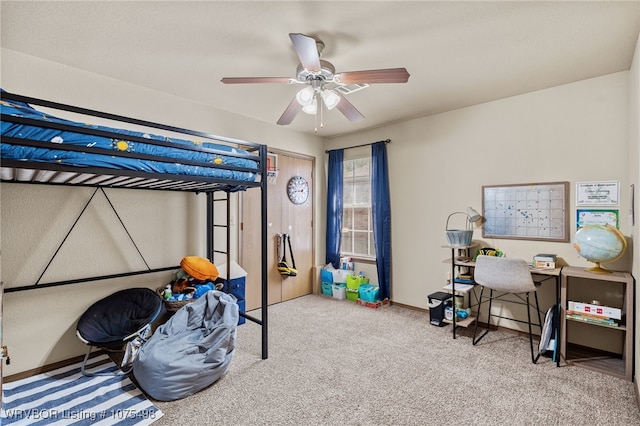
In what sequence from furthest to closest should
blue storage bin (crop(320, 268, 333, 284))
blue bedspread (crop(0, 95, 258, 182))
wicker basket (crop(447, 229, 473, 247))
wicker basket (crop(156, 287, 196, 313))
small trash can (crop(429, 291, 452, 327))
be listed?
blue storage bin (crop(320, 268, 333, 284)) → small trash can (crop(429, 291, 452, 327)) → wicker basket (crop(447, 229, 473, 247)) → wicker basket (crop(156, 287, 196, 313)) → blue bedspread (crop(0, 95, 258, 182))

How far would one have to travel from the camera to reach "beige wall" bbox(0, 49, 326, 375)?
7.91ft

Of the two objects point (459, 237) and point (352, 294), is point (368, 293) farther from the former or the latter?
point (459, 237)

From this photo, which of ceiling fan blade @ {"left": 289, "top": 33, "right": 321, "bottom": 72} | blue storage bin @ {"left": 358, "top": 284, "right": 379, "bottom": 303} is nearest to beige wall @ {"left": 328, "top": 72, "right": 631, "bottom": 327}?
blue storage bin @ {"left": 358, "top": 284, "right": 379, "bottom": 303}

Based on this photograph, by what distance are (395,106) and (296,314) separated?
2.74m

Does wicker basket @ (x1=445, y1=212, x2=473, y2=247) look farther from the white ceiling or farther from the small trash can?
the white ceiling

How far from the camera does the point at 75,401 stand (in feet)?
6.91

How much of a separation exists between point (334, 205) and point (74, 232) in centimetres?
314

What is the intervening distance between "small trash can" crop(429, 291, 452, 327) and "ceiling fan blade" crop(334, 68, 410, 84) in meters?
2.41

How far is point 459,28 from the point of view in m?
2.10

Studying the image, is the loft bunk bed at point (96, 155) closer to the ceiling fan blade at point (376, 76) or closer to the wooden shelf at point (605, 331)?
the ceiling fan blade at point (376, 76)

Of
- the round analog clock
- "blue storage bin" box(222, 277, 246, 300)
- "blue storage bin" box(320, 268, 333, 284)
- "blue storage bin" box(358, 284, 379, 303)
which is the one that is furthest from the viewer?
"blue storage bin" box(320, 268, 333, 284)

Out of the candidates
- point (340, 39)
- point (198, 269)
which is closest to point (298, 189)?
point (198, 269)

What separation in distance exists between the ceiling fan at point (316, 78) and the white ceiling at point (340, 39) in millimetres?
226

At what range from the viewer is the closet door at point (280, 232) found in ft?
13.2
